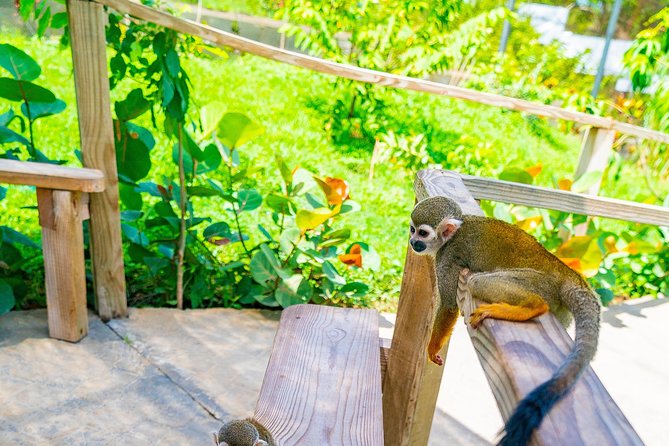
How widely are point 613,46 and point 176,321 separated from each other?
33.2 ft

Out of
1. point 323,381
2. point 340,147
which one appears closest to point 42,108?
point 323,381

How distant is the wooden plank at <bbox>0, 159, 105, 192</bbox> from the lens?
84.4 inches

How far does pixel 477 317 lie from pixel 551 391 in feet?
0.87

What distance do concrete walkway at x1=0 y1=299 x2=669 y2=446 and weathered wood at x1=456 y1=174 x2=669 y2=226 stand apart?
1005 millimetres

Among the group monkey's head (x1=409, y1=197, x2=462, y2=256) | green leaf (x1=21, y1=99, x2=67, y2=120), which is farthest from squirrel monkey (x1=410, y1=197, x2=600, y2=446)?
green leaf (x1=21, y1=99, x2=67, y2=120)

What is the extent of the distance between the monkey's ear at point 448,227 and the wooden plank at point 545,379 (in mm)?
242

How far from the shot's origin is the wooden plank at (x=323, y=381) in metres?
1.20

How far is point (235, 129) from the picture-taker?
2775mm

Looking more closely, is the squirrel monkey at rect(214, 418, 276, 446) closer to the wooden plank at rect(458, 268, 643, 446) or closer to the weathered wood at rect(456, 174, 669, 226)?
the wooden plank at rect(458, 268, 643, 446)

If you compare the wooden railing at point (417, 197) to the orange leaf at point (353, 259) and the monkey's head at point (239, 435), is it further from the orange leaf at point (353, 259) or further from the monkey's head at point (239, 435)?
the orange leaf at point (353, 259)

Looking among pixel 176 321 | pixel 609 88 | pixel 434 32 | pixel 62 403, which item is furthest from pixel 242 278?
pixel 609 88

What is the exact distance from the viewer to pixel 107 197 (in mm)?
2473

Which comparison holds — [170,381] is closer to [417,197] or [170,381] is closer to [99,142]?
[99,142]

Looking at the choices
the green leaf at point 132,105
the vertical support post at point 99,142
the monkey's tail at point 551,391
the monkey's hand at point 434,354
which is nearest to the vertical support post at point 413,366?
the monkey's hand at point 434,354
